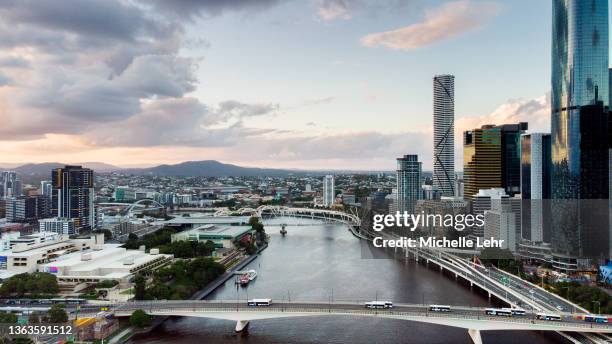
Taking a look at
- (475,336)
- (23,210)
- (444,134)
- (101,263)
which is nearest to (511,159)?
(444,134)

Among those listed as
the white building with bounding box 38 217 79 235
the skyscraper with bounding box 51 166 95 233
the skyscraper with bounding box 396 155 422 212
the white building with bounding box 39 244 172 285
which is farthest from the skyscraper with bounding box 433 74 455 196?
the white building with bounding box 39 244 172 285

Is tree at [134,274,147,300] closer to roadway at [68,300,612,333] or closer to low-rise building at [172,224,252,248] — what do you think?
roadway at [68,300,612,333]

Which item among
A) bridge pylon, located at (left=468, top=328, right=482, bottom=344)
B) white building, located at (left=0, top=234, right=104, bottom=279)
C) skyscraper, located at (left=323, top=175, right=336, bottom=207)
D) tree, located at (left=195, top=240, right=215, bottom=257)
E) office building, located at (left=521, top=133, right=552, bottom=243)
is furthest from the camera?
skyscraper, located at (left=323, top=175, right=336, bottom=207)

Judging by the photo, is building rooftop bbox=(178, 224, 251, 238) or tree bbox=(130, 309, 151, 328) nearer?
tree bbox=(130, 309, 151, 328)

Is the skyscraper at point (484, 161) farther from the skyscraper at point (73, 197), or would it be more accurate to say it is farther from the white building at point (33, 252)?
the skyscraper at point (73, 197)

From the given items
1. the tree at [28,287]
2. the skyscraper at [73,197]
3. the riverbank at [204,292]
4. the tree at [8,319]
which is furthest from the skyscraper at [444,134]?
the tree at [8,319]
